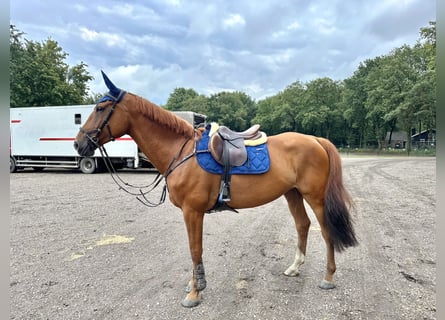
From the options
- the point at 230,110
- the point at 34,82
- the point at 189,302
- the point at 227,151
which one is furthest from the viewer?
the point at 230,110

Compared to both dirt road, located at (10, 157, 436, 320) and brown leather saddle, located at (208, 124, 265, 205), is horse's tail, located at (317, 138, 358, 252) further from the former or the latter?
brown leather saddle, located at (208, 124, 265, 205)

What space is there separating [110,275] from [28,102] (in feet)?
83.5

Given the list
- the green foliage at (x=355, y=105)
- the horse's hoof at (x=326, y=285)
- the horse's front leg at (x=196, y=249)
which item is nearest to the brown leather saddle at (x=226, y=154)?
the horse's front leg at (x=196, y=249)

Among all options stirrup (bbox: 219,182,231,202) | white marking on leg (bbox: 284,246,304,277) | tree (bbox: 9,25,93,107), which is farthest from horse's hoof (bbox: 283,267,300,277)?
tree (bbox: 9,25,93,107)

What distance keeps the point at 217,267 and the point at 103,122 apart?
7.30ft

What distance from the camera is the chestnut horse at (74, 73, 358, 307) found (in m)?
2.71

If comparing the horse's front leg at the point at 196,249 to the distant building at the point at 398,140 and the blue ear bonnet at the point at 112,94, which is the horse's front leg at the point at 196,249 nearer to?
the blue ear bonnet at the point at 112,94

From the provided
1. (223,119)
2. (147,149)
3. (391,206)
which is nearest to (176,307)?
(147,149)

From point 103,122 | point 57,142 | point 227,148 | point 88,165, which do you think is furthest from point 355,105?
point 103,122

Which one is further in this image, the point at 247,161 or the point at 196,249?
the point at 247,161

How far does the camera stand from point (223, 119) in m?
54.0

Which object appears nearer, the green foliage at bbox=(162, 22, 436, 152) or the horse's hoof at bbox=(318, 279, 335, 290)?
the horse's hoof at bbox=(318, 279, 335, 290)

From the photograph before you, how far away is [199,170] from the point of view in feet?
9.03

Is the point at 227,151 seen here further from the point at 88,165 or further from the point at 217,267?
the point at 88,165
